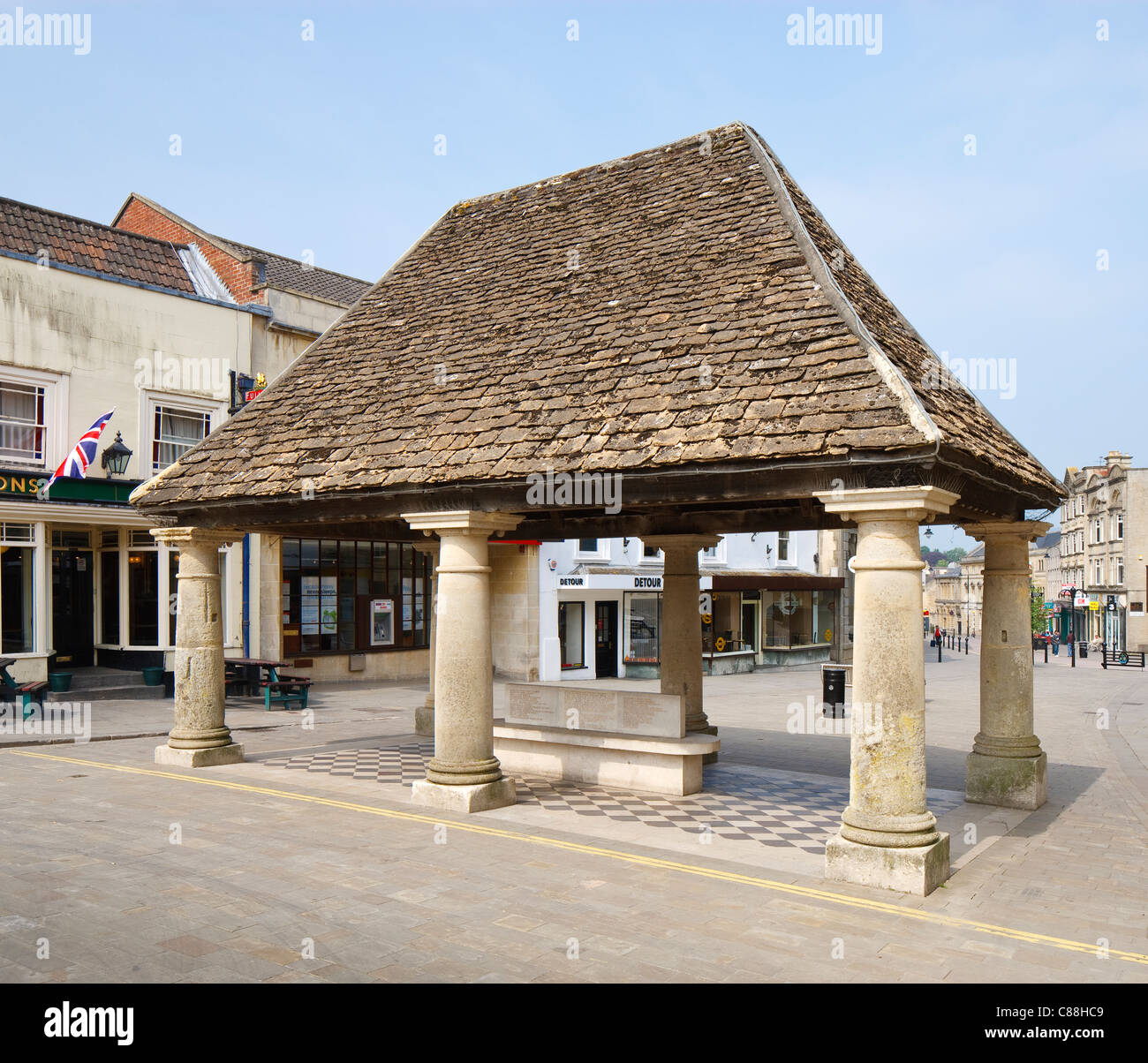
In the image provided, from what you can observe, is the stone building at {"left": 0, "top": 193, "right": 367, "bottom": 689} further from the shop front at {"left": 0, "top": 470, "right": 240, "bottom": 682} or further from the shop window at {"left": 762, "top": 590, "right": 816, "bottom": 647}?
the shop window at {"left": 762, "top": 590, "right": 816, "bottom": 647}

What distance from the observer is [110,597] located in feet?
72.3

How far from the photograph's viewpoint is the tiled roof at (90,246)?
2017 centimetres

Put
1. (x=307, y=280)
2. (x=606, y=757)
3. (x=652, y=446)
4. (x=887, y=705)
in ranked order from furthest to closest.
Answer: (x=307, y=280) < (x=606, y=757) < (x=652, y=446) < (x=887, y=705)

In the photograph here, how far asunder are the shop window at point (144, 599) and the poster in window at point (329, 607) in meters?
4.63

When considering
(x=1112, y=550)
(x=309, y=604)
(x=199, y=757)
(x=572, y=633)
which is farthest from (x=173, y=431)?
(x=1112, y=550)

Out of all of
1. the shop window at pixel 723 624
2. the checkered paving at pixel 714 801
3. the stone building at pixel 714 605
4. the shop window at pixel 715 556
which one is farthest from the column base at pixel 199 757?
the shop window at pixel 715 556

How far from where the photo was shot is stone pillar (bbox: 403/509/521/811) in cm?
995

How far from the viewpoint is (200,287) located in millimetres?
24203

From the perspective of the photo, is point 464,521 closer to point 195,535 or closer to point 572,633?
point 195,535

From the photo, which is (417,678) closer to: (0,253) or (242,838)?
(0,253)

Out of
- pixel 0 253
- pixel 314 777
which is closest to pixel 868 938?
pixel 314 777

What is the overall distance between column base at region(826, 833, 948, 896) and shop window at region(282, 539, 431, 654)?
63.6ft

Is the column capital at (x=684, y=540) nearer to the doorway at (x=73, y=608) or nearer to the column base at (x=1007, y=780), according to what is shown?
the column base at (x=1007, y=780)

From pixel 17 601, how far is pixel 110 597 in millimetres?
2564
